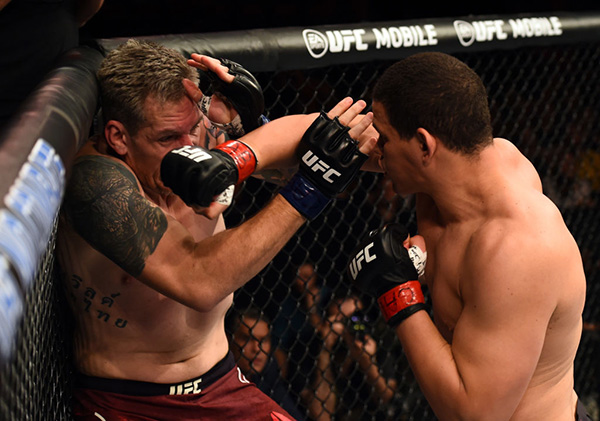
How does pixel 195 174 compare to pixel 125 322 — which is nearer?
pixel 195 174

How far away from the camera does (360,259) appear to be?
1.45m

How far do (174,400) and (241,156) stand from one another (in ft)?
1.80

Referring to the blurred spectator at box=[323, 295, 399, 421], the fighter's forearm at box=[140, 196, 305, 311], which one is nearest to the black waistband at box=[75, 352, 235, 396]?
the fighter's forearm at box=[140, 196, 305, 311]

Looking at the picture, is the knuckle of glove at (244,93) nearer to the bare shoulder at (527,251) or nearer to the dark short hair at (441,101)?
the dark short hair at (441,101)

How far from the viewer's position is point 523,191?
1379mm

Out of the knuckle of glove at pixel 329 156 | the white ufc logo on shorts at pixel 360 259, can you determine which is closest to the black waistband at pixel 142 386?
the white ufc logo on shorts at pixel 360 259

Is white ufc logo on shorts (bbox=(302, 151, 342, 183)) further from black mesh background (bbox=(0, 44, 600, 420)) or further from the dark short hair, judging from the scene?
black mesh background (bbox=(0, 44, 600, 420))

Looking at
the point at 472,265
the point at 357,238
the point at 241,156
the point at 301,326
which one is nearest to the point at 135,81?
the point at 241,156

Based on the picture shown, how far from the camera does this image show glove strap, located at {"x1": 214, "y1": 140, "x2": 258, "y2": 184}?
1319mm

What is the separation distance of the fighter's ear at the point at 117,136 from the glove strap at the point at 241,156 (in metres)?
0.21

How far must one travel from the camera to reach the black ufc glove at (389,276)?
1391 mm

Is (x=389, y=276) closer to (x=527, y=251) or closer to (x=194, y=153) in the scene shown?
(x=527, y=251)

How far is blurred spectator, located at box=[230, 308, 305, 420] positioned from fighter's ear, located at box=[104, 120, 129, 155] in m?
0.92

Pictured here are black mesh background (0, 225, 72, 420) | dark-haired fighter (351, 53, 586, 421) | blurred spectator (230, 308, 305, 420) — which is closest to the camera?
black mesh background (0, 225, 72, 420)
